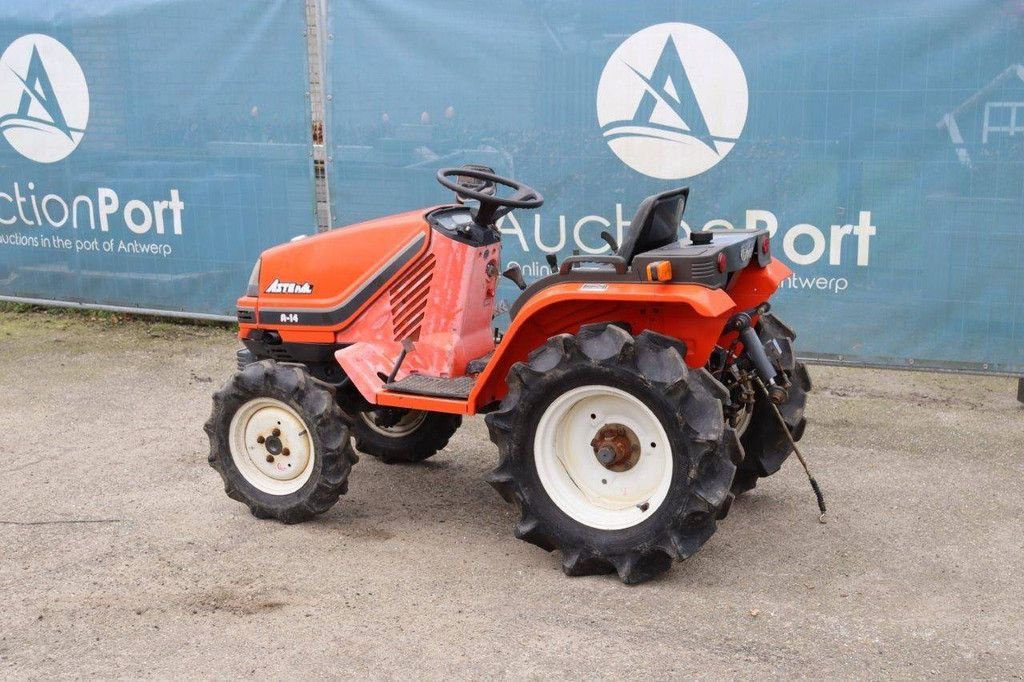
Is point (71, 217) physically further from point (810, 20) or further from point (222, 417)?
point (810, 20)

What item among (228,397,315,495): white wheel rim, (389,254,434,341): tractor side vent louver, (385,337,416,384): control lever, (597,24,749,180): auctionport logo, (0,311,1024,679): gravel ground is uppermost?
(597,24,749,180): auctionport logo

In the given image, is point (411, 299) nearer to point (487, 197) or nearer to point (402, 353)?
point (402, 353)

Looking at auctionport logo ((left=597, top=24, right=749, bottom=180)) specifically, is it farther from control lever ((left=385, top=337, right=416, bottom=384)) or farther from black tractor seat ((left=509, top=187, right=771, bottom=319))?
control lever ((left=385, top=337, right=416, bottom=384))

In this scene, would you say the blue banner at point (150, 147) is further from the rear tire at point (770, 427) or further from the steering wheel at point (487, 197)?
the rear tire at point (770, 427)

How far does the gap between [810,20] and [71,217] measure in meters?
5.67

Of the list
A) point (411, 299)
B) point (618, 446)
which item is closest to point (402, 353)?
point (411, 299)

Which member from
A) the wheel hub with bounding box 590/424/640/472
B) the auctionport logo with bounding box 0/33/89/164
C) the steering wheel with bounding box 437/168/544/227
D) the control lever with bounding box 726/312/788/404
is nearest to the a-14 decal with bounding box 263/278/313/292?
the steering wheel with bounding box 437/168/544/227

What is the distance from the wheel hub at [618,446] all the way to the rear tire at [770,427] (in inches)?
31.3

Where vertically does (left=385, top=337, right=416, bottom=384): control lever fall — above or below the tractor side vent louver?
below

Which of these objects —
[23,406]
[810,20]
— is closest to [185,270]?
[23,406]

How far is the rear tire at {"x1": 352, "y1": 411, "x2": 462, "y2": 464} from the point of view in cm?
558

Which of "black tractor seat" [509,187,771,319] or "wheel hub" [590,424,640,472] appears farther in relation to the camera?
"wheel hub" [590,424,640,472]

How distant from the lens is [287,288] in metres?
5.12

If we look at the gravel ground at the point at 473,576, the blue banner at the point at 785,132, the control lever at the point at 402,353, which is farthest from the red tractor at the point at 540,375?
the blue banner at the point at 785,132
